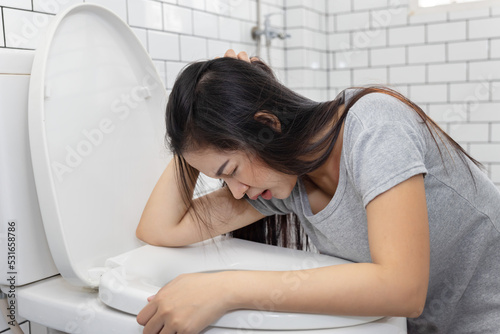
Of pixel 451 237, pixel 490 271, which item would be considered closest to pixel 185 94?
pixel 451 237

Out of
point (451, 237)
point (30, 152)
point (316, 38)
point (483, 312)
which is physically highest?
point (316, 38)

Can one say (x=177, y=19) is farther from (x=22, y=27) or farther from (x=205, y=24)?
(x=22, y=27)

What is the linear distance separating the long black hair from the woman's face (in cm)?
1

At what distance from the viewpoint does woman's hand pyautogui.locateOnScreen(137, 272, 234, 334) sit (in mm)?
623

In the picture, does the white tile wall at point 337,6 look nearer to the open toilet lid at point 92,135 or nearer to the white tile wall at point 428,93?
the white tile wall at point 428,93

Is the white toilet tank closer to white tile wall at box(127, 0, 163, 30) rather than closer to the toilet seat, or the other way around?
the toilet seat

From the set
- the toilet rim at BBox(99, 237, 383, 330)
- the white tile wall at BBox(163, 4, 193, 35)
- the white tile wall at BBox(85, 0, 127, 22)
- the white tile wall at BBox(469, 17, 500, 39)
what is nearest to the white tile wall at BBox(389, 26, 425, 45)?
the white tile wall at BBox(469, 17, 500, 39)

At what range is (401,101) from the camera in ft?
2.46

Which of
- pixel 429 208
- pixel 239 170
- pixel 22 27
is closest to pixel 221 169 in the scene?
pixel 239 170

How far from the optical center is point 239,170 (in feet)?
2.39

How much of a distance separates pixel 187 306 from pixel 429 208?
1.32 ft

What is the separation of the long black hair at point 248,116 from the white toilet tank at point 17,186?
246mm

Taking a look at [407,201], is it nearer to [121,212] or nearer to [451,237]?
[451,237]

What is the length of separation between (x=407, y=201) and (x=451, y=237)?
0.69ft
